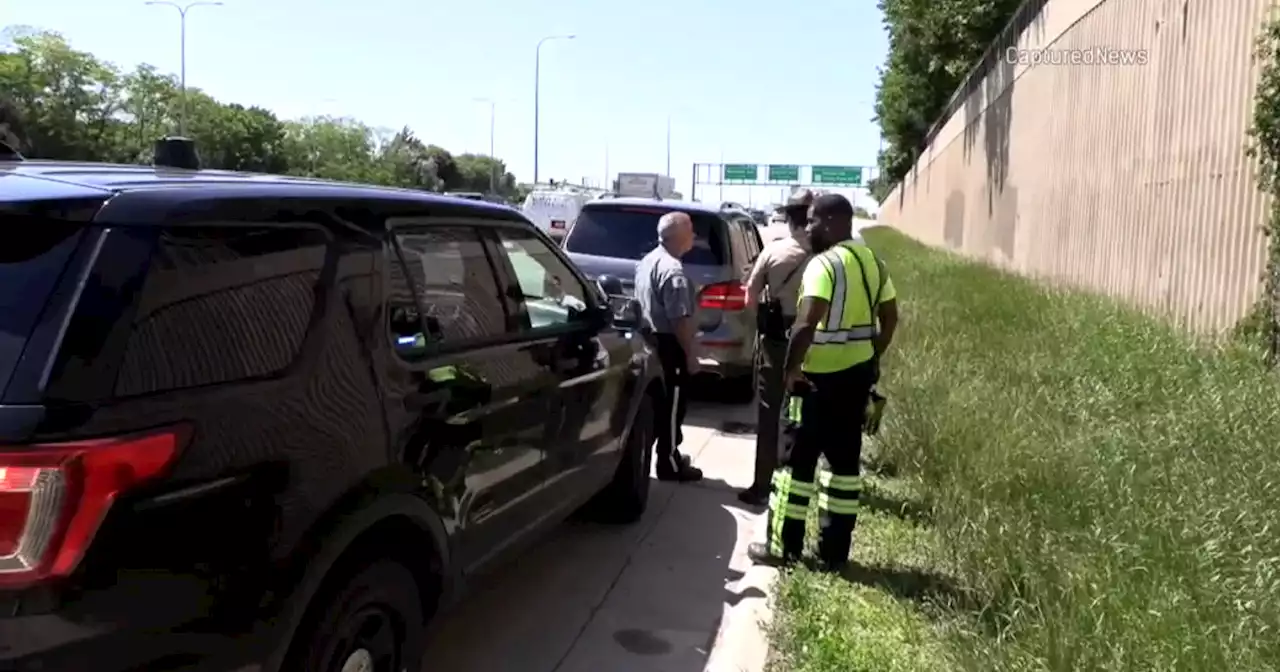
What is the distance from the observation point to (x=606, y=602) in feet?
16.2

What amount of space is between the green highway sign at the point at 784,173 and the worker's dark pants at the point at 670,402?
303ft

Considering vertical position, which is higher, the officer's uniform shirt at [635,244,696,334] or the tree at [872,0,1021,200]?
the tree at [872,0,1021,200]

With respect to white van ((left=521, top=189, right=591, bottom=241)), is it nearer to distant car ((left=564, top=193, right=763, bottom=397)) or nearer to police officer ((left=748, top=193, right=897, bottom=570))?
distant car ((left=564, top=193, right=763, bottom=397))

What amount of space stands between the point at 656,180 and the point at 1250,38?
44760mm

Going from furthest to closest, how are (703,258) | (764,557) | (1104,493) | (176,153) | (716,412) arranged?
(716,412)
(703,258)
(764,557)
(176,153)
(1104,493)

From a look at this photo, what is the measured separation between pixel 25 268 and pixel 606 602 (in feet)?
10.2

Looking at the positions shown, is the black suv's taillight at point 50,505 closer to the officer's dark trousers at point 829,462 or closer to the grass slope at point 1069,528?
the grass slope at point 1069,528

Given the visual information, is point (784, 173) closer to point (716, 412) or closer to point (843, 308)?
point (716, 412)

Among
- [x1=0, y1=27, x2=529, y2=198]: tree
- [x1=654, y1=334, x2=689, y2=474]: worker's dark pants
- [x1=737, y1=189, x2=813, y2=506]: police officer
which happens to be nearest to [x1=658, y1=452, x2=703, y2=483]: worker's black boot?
[x1=654, y1=334, x2=689, y2=474]: worker's dark pants

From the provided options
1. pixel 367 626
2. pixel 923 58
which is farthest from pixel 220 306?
pixel 923 58

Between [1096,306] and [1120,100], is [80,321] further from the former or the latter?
[1120,100]

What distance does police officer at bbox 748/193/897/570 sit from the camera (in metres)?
4.99

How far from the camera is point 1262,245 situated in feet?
26.1

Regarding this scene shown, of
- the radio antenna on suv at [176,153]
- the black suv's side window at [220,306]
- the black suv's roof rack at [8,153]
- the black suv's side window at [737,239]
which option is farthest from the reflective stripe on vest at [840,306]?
the black suv's side window at [737,239]
